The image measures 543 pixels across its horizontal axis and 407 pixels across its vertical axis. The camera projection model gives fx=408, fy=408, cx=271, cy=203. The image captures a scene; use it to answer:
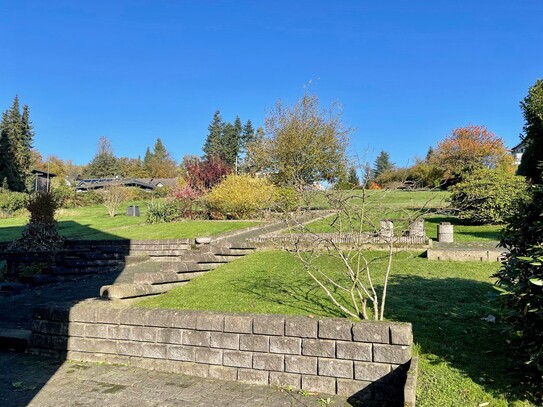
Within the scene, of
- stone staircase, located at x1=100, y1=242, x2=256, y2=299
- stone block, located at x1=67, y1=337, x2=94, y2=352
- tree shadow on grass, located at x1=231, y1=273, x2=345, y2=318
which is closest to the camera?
stone block, located at x1=67, y1=337, x2=94, y2=352

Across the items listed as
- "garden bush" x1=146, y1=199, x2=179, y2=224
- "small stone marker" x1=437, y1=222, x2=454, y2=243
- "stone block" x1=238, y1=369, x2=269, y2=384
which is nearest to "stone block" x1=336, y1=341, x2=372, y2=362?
"stone block" x1=238, y1=369, x2=269, y2=384

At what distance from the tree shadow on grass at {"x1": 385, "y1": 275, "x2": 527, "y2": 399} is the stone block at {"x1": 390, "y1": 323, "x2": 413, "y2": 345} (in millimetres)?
509

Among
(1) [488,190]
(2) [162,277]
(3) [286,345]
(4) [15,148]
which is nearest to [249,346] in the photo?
(3) [286,345]

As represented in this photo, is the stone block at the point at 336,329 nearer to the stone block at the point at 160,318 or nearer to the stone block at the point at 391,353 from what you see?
the stone block at the point at 391,353

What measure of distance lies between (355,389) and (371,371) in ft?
0.79

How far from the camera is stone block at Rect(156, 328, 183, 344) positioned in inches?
183

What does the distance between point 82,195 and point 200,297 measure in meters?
38.9

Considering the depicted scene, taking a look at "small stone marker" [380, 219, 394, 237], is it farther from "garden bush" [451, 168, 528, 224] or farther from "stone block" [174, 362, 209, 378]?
"garden bush" [451, 168, 528, 224]

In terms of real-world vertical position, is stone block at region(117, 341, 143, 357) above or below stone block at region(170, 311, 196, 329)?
below

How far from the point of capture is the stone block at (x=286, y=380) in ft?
13.4

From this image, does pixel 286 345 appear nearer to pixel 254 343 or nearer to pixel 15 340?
pixel 254 343

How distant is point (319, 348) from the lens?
400 cm

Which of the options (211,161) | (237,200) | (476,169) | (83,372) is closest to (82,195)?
(211,161)

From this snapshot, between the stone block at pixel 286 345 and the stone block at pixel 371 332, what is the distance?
0.58 meters
